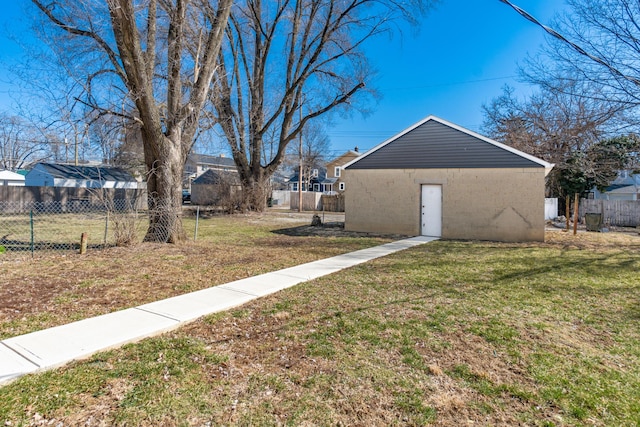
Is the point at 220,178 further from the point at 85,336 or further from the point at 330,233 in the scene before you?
the point at 85,336

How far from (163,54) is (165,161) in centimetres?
498

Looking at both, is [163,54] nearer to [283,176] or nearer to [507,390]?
[507,390]

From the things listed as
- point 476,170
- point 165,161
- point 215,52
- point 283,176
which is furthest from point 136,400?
point 283,176

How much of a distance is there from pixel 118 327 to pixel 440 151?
444 inches

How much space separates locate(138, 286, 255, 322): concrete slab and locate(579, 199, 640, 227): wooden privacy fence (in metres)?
18.7

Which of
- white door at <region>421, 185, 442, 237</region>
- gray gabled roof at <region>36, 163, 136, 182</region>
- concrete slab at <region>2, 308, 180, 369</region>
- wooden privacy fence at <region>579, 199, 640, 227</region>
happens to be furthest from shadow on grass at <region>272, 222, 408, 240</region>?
gray gabled roof at <region>36, 163, 136, 182</region>

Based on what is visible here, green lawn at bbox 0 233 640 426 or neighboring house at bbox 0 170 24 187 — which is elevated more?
neighboring house at bbox 0 170 24 187

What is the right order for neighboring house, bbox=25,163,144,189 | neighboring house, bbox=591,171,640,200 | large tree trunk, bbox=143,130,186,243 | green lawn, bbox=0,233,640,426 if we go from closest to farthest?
green lawn, bbox=0,233,640,426
large tree trunk, bbox=143,130,186,243
neighboring house, bbox=591,171,640,200
neighboring house, bbox=25,163,144,189

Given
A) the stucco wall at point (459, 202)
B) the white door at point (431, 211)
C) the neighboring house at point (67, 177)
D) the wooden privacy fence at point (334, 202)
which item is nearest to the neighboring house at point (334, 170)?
the wooden privacy fence at point (334, 202)

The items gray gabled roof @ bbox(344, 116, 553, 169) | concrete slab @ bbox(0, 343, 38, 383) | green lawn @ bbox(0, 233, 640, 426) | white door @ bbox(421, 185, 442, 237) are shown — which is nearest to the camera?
green lawn @ bbox(0, 233, 640, 426)

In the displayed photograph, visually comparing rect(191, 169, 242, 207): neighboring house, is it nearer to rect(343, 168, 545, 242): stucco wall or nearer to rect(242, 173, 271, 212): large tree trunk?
rect(242, 173, 271, 212): large tree trunk

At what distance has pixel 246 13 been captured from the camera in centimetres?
1983

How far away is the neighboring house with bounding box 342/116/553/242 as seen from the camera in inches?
458

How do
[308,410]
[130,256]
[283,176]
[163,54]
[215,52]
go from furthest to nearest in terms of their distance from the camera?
[283,176]
[163,54]
[215,52]
[130,256]
[308,410]
